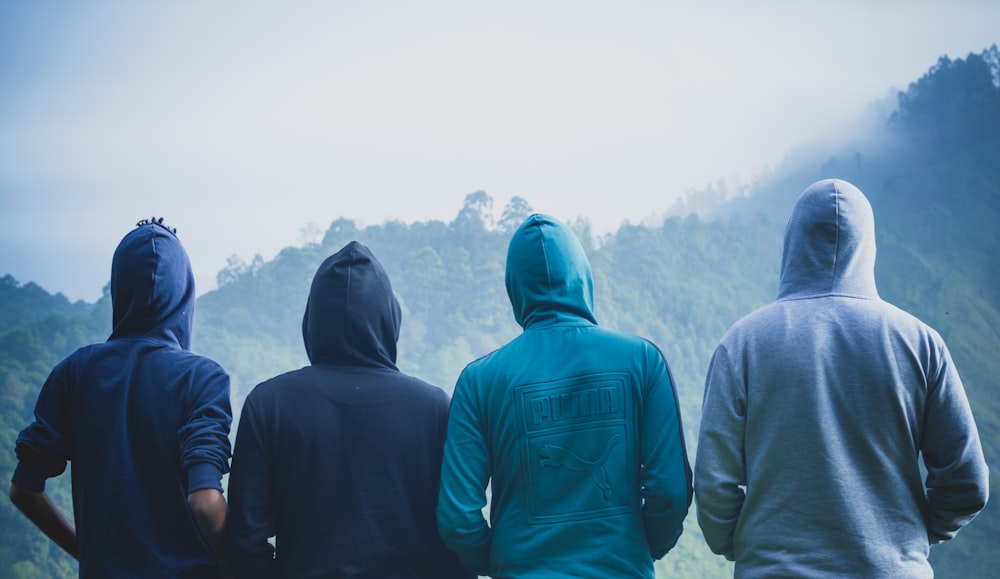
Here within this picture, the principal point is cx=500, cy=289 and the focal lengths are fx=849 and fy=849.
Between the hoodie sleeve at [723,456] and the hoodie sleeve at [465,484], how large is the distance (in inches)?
18.9

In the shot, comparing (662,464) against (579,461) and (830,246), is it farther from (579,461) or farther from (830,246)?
(830,246)

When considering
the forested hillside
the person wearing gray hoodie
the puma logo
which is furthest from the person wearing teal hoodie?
the forested hillside

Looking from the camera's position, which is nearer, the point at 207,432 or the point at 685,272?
the point at 207,432

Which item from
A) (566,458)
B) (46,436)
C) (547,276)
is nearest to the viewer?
(566,458)

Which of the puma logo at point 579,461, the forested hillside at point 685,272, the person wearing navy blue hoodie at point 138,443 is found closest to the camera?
the puma logo at point 579,461

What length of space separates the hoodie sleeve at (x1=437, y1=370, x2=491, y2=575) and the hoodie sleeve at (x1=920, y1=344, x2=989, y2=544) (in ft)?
3.12

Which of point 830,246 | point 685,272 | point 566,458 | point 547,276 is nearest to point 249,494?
point 566,458

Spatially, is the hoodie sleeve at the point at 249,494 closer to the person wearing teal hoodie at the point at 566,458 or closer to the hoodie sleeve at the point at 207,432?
the hoodie sleeve at the point at 207,432

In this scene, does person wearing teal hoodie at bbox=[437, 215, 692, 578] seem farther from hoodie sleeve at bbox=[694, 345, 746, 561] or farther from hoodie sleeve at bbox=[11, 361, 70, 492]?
hoodie sleeve at bbox=[11, 361, 70, 492]

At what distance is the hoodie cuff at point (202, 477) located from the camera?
192cm

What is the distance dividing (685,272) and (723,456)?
24.8 m

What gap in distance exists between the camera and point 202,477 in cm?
192

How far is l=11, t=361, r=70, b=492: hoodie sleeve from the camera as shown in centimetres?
207

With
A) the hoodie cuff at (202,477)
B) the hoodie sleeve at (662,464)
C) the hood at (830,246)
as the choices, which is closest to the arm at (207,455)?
the hoodie cuff at (202,477)
